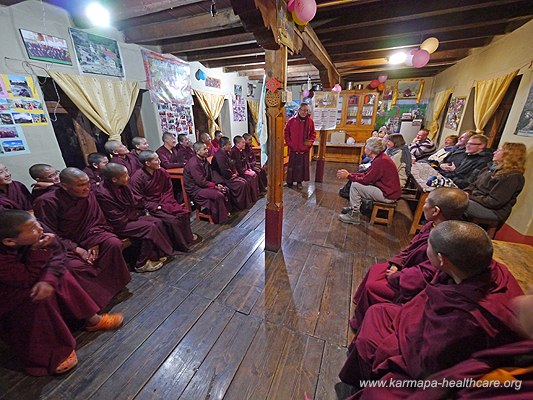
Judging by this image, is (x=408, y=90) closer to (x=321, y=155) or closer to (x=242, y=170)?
(x=321, y=155)

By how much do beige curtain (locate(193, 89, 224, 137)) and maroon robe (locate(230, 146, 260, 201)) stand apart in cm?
248

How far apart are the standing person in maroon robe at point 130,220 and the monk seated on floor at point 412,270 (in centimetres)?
210

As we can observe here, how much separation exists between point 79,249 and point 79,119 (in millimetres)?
2914

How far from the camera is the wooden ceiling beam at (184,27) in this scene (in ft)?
10.1

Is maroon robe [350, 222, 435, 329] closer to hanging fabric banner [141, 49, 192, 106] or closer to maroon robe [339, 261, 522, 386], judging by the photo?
maroon robe [339, 261, 522, 386]

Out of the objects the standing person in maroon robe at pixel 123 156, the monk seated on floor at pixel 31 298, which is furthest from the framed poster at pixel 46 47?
the monk seated on floor at pixel 31 298

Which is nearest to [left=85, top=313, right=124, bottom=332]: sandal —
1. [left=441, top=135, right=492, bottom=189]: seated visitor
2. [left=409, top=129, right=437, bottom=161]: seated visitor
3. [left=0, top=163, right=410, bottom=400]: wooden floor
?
[left=0, top=163, right=410, bottom=400]: wooden floor

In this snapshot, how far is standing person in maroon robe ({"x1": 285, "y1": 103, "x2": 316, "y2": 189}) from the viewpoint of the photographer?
4816 mm

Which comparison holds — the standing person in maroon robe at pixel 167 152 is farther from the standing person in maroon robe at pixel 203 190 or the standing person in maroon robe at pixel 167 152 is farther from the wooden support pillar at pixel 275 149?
the wooden support pillar at pixel 275 149

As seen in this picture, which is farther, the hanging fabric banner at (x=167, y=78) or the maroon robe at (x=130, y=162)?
the hanging fabric banner at (x=167, y=78)

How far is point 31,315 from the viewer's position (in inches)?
53.9

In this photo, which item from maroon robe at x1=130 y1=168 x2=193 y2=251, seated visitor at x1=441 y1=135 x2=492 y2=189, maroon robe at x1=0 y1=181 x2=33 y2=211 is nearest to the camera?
maroon robe at x1=0 y1=181 x2=33 y2=211

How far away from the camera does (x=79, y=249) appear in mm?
1861

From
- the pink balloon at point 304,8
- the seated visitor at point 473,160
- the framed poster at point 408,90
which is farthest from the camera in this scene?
the framed poster at point 408,90
